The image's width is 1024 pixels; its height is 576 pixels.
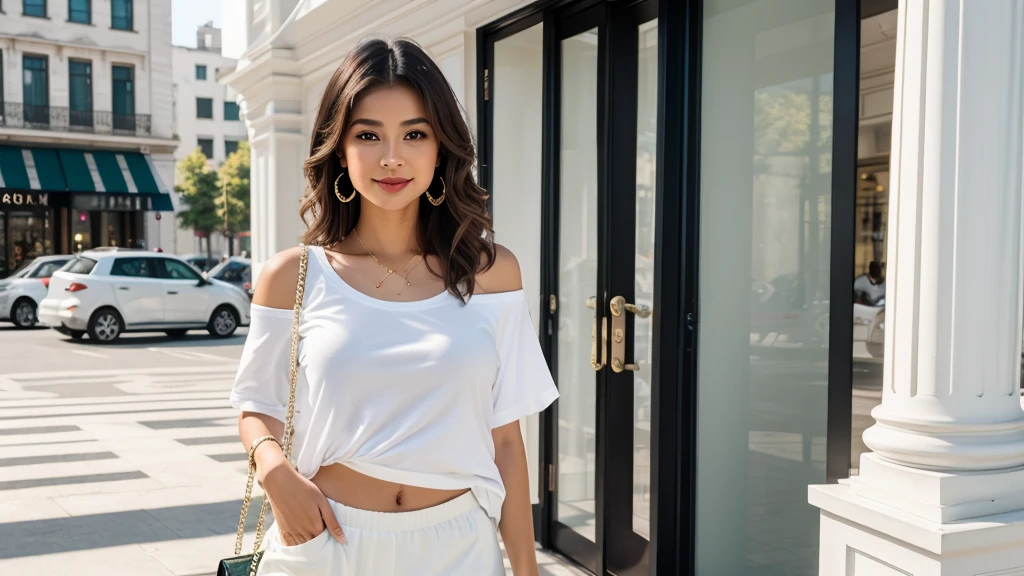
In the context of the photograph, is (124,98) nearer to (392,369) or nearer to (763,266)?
(763,266)

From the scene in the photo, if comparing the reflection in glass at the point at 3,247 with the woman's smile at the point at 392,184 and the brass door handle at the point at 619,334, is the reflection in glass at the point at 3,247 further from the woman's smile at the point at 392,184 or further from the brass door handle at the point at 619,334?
the woman's smile at the point at 392,184

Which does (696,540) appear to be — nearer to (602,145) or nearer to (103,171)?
(602,145)

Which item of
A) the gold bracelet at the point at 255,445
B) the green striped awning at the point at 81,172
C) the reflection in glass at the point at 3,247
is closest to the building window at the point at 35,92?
the green striped awning at the point at 81,172

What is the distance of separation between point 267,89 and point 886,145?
6425mm

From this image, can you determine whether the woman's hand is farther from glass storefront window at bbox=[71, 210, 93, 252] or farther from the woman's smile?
glass storefront window at bbox=[71, 210, 93, 252]

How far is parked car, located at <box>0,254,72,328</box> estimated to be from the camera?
18141 millimetres

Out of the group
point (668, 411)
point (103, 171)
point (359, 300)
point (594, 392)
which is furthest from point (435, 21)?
point (103, 171)

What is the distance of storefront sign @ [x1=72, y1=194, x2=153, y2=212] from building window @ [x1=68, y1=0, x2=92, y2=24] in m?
5.72

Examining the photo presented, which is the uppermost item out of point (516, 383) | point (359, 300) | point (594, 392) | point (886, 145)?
point (886, 145)

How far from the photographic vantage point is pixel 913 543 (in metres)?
2.43

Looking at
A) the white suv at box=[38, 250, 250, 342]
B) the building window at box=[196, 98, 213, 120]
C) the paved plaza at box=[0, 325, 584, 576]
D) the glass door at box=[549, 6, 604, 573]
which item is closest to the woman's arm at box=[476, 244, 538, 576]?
the glass door at box=[549, 6, 604, 573]

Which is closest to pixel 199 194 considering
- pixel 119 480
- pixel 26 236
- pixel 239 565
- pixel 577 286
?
pixel 26 236

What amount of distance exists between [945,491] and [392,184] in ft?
5.19

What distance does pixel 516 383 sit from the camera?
1.86m
